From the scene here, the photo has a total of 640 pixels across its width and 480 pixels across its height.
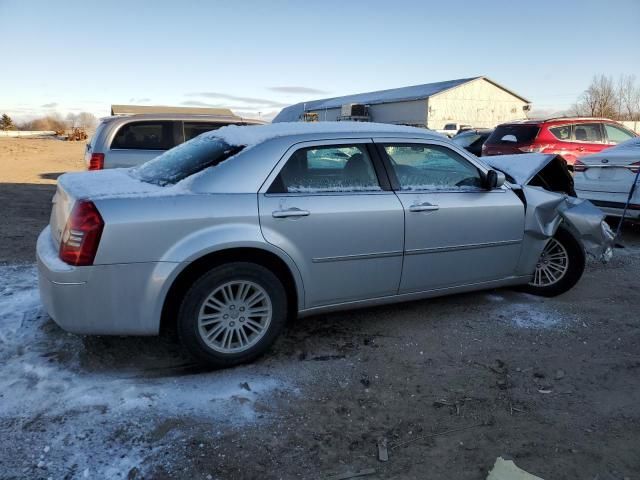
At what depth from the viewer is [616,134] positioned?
11.7 m

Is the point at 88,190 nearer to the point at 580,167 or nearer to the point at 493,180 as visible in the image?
the point at 493,180

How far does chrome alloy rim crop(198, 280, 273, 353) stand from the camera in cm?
334

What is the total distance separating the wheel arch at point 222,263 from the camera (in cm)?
325

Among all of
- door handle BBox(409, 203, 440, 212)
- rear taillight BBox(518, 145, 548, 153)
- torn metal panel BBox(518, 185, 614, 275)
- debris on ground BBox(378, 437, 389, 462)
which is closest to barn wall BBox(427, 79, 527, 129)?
rear taillight BBox(518, 145, 548, 153)

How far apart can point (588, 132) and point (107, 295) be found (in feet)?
36.9

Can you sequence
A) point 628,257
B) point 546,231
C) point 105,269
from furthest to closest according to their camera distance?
point 628,257, point 546,231, point 105,269

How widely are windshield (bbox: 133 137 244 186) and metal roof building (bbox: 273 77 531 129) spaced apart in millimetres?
42900

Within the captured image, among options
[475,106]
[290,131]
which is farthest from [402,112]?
[290,131]

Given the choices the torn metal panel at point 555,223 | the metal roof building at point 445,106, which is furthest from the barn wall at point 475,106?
the torn metal panel at point 555,223

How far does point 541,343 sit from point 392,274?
1275mm

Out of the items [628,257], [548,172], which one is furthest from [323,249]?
[628,257]

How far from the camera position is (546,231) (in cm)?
454

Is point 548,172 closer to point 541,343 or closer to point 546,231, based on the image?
point 546,231

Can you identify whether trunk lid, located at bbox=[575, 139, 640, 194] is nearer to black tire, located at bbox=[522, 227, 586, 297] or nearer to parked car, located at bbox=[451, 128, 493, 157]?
black tire, located at bbox=[522, 227, 586, 297]
